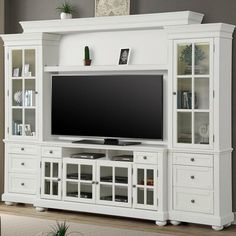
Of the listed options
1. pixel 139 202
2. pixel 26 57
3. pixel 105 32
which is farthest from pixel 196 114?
pixel 26 57

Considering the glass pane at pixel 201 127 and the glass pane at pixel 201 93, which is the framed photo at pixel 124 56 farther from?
the glass pane at pixel 201 127

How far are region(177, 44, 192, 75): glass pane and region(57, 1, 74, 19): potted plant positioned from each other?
153 cm

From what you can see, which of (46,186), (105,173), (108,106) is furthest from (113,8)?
(46,186)

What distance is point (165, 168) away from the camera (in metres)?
6.58

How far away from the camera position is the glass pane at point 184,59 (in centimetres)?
650

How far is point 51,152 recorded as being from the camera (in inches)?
286

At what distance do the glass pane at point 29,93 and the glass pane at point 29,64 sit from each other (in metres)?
0.08

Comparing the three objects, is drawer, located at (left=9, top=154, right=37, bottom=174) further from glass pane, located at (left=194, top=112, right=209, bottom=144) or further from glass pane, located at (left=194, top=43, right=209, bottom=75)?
glass pane, located at (left=194, top=43, right=209, bottom=75)

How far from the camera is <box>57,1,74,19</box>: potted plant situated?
24.2 feet

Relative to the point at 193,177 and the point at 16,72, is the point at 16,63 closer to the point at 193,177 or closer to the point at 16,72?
the point at 16,72

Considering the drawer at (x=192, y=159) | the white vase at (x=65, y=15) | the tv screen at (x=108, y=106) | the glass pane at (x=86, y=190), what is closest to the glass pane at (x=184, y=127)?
the drawer at (x=192, y=159)

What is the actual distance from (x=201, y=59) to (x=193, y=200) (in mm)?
1408

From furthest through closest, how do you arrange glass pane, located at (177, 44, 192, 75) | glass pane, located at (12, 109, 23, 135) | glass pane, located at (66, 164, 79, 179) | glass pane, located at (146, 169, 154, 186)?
glass pane, located at (12, 109, 23, 135) < glass pane, located at (66, 164, 79, 179) < glass pane, located at (146, 169, 154, 186) < glass pane, located at (177, 44, 192, 75)

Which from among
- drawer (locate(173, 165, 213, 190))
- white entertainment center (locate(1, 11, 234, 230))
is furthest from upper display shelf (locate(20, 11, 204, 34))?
drawer (locate(173, 165, 213, 190))
